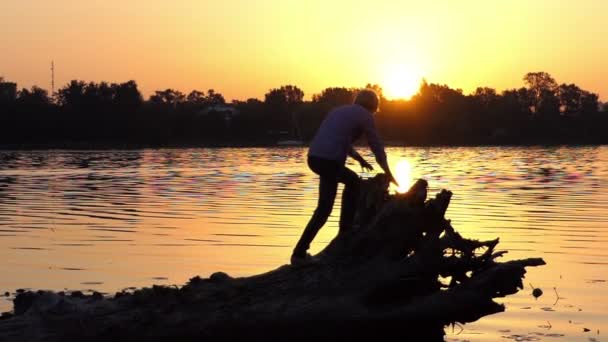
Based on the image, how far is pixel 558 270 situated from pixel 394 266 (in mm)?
6508

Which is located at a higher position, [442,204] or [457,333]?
[442,204]

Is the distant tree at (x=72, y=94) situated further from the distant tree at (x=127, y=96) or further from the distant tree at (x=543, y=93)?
the distant tree at (x=543, y=93)

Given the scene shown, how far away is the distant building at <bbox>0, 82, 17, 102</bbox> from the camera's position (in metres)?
151

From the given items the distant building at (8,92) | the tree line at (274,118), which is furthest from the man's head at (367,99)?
the distant building at (8,92)

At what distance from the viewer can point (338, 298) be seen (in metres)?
10.4

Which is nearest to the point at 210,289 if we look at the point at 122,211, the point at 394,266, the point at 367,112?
the point at 394,266

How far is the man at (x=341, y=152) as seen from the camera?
1124cm

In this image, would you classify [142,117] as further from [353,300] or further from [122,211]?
[353,300]

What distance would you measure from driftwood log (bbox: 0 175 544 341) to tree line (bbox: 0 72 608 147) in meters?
130

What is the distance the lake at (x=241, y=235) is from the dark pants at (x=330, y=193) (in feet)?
6.31

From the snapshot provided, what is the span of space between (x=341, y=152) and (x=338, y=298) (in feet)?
5.86

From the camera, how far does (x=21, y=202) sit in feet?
106

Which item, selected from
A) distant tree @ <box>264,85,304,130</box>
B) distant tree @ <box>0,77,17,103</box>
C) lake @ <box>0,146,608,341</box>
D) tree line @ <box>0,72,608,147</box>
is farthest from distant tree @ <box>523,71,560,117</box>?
lake @ <box>0,146,608,341</box>

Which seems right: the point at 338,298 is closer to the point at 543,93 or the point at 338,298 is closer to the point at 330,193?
the point at 330,193
